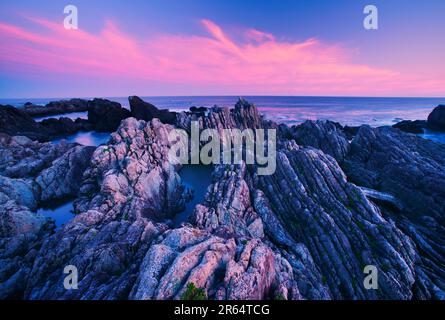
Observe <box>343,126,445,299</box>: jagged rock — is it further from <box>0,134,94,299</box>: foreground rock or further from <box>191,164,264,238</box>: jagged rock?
<box>0,134,94,299</box>: foreground rock

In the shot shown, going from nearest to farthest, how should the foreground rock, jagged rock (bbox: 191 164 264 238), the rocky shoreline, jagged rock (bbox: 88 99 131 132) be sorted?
1. the rocky shoreline
2. the foreground rock
3. jagged rock (bbox: 191 164 264 238)
4. jagged rock (bbox: 88 99 131 132)

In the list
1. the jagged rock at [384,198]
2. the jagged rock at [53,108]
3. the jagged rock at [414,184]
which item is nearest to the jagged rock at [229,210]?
the jagged rock at [414,184]

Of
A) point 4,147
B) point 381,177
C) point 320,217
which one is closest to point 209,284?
point 320,217

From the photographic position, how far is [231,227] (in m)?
22.6

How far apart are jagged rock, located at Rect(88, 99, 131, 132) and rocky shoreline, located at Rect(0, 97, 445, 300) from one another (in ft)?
150

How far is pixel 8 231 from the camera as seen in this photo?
2219 centimetres

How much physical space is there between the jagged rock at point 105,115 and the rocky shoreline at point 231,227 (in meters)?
45.7

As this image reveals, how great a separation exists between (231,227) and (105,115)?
Result: 86.6 metres

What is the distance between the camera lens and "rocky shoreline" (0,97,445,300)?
14.2 metres

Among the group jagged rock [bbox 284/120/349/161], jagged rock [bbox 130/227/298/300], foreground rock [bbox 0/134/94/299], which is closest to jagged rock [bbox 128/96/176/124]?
foreground rock [bbox 0/134/94/299]

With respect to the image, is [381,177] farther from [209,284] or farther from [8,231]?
[8,231]

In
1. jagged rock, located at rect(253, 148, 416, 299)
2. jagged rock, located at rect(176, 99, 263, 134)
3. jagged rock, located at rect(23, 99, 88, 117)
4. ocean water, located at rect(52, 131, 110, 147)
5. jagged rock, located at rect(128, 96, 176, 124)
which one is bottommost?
jagged rock, located at rect(253, 148, 416, 299)

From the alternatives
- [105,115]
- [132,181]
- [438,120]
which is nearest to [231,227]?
[132,181]

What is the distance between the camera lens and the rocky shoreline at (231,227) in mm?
14242
